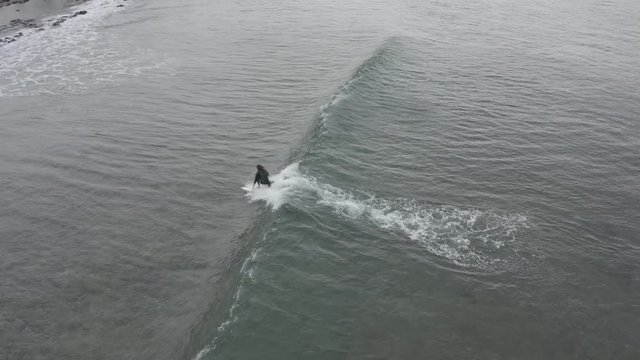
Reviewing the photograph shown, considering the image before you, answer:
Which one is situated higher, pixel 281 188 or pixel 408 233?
pixel 281 188

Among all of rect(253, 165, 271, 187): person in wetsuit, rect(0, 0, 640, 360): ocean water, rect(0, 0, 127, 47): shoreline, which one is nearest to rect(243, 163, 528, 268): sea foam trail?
rect(0, 0, 640, 360): ocean water

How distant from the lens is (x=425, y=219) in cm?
2698

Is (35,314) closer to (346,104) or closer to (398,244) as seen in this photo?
(398,244)

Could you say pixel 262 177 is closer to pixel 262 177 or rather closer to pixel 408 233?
pixel 262 177

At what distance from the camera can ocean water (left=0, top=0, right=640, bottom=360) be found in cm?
2056

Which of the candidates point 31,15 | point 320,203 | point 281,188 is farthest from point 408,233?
point 31,15

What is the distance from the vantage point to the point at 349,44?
57938mm

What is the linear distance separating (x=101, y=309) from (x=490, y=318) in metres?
16.8

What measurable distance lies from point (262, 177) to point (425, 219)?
949cm

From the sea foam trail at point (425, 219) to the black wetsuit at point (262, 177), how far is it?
1.27 ft

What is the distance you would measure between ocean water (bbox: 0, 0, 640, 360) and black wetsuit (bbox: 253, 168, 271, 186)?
65 cm

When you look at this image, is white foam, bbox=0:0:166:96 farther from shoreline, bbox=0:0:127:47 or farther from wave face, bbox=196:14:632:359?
wave face, bbox=196:14:632:359

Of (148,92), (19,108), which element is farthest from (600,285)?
(19,108)

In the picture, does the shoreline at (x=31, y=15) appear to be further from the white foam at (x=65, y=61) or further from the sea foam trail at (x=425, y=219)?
the sea foam trail at (x=425, y=219)
